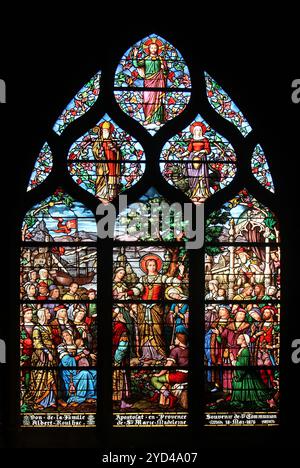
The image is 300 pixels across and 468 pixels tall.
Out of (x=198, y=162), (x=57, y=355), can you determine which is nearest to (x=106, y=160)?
(x=198, y=162)

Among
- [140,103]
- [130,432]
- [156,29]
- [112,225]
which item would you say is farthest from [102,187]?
[130,432]

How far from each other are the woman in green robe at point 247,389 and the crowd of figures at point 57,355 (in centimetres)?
121

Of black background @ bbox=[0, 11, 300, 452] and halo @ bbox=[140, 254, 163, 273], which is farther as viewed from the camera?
halo @ bbox=[140, 254, 163, 273]

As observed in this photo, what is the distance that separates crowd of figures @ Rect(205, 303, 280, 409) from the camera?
7.49 m

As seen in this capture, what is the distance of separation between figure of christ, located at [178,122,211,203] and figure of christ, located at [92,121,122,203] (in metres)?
0.57

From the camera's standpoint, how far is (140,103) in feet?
25.4

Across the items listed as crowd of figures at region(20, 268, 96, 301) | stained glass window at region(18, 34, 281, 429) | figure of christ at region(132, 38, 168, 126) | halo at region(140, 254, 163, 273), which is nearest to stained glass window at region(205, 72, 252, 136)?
stained glass window at region(18, 34, 281, 429)

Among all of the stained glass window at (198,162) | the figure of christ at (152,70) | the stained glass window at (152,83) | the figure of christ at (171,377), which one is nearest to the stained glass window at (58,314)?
the figure of christ at (171,377)

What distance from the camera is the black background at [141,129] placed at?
736 centimetres

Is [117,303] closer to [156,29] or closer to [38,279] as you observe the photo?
[38,279]

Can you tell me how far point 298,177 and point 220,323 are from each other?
4.68 feet

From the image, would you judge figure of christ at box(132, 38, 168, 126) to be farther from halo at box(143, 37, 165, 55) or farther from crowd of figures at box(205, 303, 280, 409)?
crowd of figures at box(205, 303, 280, 409)

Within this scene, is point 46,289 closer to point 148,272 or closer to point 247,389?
point 148,272

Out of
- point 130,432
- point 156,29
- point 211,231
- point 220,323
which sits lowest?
point 130,432
